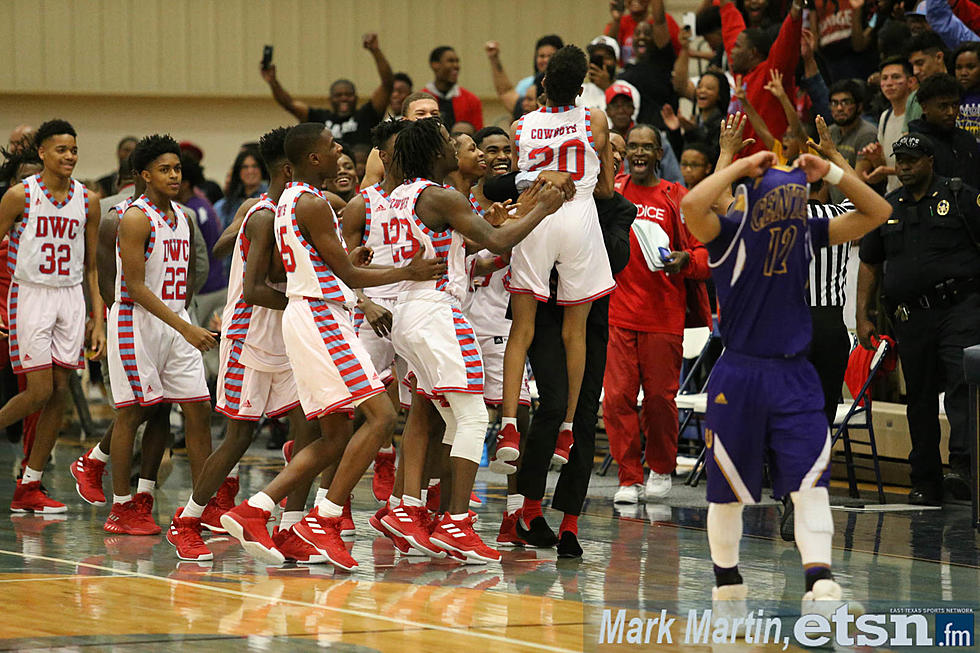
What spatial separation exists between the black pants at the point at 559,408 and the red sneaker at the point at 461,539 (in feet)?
1.89

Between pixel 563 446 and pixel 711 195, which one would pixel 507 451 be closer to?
pixel 563 446

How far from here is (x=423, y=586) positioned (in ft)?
21.3

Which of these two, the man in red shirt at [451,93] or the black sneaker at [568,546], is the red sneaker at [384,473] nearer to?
the black sneaker at [568,546]

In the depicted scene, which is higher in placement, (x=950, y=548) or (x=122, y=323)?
(x=122, y=323)

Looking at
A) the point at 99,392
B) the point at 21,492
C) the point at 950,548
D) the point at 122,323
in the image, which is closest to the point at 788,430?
the point at 950,548

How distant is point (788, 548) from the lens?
7.82 metres

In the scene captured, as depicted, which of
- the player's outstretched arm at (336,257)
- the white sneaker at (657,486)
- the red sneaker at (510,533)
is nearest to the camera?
the player's outstretched arm at (336,257)

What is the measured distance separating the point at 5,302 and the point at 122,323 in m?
2.74

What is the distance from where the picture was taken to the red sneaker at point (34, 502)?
8.85m

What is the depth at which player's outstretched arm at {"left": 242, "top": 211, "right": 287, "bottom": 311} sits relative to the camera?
7.06m

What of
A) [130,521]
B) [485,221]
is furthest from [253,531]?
[485,221]

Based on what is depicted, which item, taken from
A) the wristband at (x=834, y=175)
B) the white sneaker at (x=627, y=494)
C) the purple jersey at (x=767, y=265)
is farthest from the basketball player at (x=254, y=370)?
the wristband at (x=834, y=175)

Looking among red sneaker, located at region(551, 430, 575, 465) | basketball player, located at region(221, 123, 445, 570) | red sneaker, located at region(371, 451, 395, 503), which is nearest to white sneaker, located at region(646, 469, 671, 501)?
red sneaker, located at region(371, 451, 395, 503)

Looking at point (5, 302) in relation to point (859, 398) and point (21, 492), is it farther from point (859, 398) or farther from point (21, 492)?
point (859, 398)
